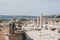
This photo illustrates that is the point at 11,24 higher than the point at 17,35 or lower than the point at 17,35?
higher

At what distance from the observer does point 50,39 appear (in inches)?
536

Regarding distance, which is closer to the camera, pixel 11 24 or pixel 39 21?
pixel 11 24

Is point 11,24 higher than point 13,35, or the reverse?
point 11,24

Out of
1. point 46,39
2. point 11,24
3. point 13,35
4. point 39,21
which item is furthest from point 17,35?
point 39,21

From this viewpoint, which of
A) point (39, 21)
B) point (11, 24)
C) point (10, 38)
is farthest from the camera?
point (39, 21)

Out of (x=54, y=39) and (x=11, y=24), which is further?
(x=54, y=39)

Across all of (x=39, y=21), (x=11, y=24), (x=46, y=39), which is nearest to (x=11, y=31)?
(x=11, y=24)

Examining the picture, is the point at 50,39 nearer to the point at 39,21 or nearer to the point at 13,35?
the point at 13,35

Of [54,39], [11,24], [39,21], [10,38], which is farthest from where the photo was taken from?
[39,21]

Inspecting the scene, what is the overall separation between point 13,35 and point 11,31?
0.70 metres

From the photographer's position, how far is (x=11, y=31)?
1241 cm

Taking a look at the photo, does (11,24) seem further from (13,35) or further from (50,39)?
(50,39)

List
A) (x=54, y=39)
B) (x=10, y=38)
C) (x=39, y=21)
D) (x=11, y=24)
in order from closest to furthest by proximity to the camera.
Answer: (x=10, y=38) < (x=11, y=24) < (x=54, y=39) < (x=39, y=21)

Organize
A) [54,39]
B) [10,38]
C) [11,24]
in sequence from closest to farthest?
[10,38] → [11,24] → [54,39]
